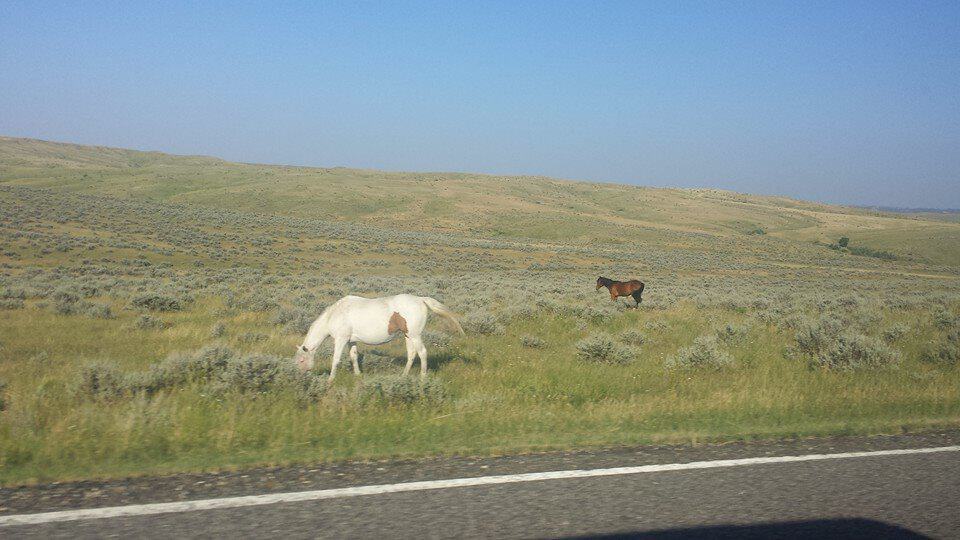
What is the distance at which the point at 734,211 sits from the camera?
152125 millimetres

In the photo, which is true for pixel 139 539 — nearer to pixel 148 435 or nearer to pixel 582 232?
pixel 148 435

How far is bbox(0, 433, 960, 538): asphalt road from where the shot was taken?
4594 millimetres

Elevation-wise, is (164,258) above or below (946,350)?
below

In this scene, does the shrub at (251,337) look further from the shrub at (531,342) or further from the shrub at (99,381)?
the shrub at (531,342)

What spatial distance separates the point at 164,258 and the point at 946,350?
3981 cm

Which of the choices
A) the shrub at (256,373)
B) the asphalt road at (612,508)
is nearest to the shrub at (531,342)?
the shrub at (256,373)

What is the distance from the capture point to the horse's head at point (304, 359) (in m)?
9.99

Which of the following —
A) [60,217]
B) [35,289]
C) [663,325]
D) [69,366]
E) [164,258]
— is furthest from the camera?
[60,217]

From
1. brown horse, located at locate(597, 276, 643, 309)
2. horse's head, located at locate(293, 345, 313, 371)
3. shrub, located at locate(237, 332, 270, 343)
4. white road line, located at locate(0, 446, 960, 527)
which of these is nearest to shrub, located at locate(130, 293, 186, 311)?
shrub, located at locate(237, 332, 270, 343)

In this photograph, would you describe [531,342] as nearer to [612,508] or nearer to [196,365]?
[196,365]

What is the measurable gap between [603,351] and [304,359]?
5799 mm

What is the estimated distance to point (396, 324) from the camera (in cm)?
1048

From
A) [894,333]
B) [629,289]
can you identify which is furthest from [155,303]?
[894,333]

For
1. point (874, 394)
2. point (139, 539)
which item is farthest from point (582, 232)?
point (139, 539)
